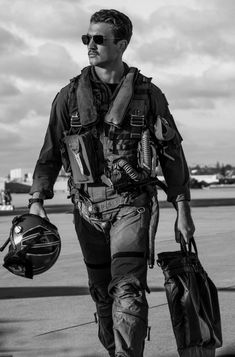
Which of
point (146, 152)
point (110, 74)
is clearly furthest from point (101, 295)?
point (110, 74)

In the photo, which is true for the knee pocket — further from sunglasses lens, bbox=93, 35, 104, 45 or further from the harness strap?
sunglasses lens, bbox=93, 35, 104, 45

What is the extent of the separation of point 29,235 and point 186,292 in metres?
0.92

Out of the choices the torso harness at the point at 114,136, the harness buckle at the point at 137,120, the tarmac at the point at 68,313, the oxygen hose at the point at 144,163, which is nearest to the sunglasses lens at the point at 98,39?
the torso harness at the point at 114,136

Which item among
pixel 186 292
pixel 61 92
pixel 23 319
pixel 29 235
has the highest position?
pixel 61 92

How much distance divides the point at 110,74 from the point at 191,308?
140 cm

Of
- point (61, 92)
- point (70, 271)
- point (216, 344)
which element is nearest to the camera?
point (216, 344)

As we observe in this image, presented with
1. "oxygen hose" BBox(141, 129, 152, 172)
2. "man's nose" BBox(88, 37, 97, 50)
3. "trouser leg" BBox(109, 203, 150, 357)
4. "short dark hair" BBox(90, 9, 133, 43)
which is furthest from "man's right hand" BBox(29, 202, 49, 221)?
"short dark hair" BBox(90, 9, 133, 43)

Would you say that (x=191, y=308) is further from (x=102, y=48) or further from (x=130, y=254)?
(x=102, y=48)

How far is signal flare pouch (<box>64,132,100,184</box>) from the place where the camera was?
15.3ft

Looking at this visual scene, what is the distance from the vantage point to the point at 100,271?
16.1ft

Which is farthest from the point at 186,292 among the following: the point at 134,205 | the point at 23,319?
the point at 23,319

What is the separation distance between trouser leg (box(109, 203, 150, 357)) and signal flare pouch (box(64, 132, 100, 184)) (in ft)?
0.92

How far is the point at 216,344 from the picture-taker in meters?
4.54

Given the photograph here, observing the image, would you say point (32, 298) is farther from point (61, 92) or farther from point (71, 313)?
point (61, 92)
